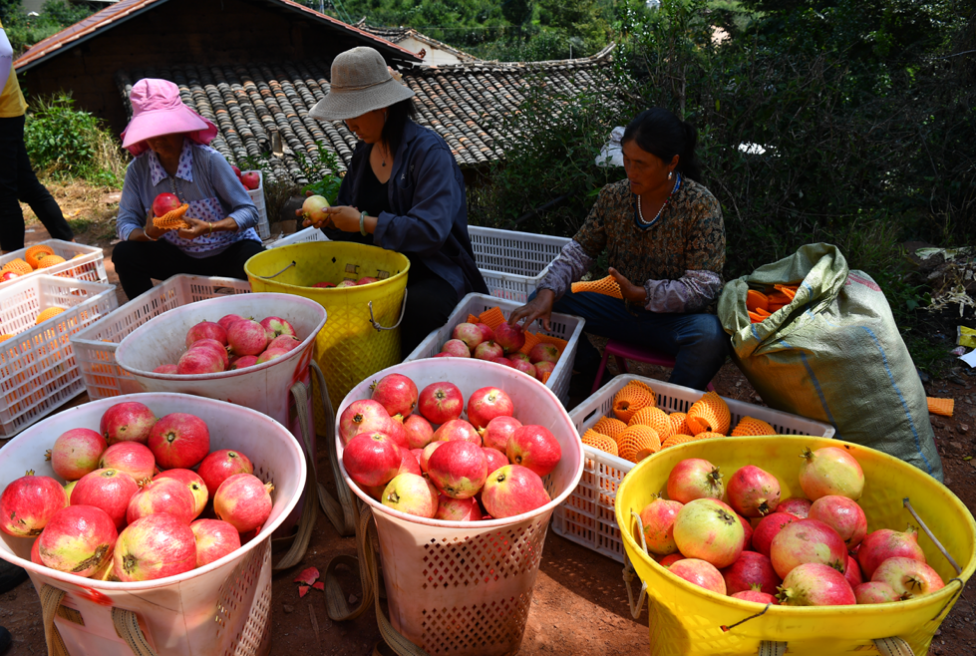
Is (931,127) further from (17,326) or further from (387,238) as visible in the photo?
(17,326)

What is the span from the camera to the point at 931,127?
572 centimetres

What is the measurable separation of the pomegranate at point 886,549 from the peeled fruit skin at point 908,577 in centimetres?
5

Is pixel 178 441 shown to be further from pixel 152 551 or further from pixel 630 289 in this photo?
pixel 630 289

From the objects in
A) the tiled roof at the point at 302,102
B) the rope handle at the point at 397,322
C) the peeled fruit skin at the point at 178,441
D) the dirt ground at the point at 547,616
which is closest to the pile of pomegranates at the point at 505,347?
the rope handle at the point at 397,322

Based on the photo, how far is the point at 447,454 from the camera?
167cm

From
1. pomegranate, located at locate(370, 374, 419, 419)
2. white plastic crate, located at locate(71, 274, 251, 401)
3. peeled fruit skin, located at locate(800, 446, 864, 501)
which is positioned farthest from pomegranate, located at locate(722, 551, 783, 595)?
white plastic crate, located at locate(71, 274, 251, 401)

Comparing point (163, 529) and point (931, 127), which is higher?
point (163, 529)

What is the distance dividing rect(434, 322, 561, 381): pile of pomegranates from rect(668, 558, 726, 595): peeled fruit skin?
1304 millimetres

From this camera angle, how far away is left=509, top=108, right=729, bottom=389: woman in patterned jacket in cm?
264

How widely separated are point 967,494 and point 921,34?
890cm

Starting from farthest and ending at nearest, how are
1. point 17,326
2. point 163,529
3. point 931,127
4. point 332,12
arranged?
point 332,12 → point 931,127 → point 17,326 → point 163,529

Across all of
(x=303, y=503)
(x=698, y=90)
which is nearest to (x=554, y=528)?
(x=303, y=503)

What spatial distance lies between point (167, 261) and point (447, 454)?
268 cm

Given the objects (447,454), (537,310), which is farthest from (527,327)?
(447,454)
